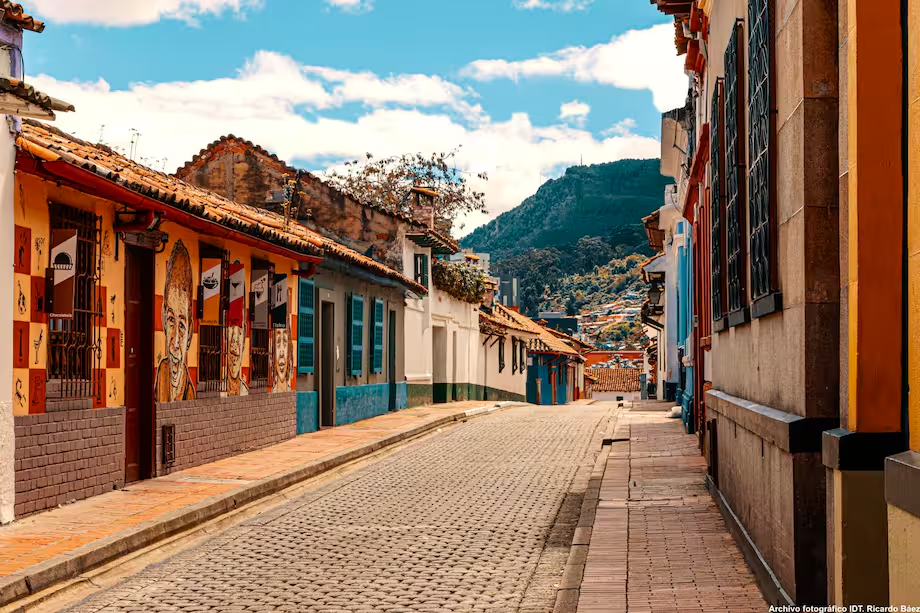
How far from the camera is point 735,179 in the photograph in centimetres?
753

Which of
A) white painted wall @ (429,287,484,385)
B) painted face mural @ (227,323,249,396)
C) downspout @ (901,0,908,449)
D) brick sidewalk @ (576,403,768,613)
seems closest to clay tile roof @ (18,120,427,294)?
painted face mural @ (227,323,249,396)

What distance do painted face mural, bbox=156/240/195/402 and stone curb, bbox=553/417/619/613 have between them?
485cm

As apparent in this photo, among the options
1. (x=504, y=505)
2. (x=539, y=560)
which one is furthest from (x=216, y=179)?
(x=539, y=560)

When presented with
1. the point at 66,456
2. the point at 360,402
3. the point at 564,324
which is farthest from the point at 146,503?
the point at 564,324

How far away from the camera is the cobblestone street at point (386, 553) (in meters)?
6.68

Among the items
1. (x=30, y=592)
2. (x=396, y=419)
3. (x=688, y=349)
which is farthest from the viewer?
(x=396, y=419)

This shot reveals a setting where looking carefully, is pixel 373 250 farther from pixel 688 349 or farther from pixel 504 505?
pixel 504 505

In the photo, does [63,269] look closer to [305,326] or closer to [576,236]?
[305,326]

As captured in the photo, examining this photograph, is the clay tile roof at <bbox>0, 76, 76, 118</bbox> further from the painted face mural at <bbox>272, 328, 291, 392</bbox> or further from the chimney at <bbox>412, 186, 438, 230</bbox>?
the chimney at <bbox>412, 186, 438, 230</bbox>

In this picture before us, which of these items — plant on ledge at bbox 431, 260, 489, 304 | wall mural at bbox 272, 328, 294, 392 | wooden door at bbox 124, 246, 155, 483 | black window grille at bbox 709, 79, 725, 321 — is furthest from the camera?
plant on ledge at bbox 431, 260, 489, 304

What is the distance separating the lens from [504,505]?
10.7 meters

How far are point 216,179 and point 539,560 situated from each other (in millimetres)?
17496

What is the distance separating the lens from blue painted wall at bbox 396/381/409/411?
25062 mm

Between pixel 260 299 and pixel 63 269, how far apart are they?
5588mm
